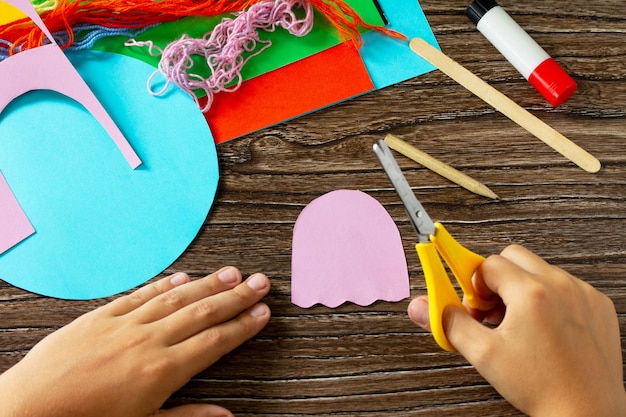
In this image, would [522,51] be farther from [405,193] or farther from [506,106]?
[405,193]

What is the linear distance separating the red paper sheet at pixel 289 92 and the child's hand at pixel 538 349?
0.30m

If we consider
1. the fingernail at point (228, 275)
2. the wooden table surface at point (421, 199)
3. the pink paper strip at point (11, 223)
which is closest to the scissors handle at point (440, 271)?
the wooden table surface at point (421, 199)

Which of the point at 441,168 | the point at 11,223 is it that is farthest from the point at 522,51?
the point at 11,223

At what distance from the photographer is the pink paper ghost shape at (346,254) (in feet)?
2.31

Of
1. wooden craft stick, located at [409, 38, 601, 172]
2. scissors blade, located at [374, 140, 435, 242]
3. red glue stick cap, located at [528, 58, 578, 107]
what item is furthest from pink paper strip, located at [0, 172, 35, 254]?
red glue stick cap, located at [528, 58, 578, 107]

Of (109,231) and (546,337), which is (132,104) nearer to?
(109,231)

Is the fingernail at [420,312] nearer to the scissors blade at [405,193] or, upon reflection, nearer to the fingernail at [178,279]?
the scissors blade at [405,193]

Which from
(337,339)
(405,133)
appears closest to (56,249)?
(337,339)

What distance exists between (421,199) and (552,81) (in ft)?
0.75

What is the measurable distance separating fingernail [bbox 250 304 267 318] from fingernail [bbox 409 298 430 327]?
17 cm

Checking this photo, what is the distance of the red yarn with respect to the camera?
2.44ft

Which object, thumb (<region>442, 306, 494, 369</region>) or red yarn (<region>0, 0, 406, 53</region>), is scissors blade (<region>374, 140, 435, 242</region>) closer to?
thumb (<region>442, 306, 494, 369</region>)

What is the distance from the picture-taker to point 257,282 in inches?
27.4

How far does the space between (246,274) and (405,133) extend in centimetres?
26
